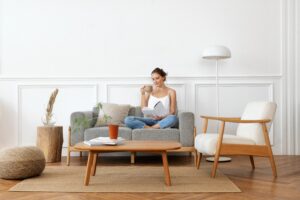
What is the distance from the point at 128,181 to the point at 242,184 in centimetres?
101

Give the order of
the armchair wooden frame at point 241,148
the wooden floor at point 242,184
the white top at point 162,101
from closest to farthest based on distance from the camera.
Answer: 1. the wooden floor at point 242,184
2. the armchair wooden frame at point 241,148
3. the white top at point 162,101

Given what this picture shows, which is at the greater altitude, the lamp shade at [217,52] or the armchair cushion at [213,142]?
the lamp shade at [217,52]

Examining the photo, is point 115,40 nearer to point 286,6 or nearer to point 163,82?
point 163,82

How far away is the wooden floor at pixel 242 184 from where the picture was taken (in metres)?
2.85

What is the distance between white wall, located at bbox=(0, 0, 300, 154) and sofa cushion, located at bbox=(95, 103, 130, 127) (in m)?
0.41

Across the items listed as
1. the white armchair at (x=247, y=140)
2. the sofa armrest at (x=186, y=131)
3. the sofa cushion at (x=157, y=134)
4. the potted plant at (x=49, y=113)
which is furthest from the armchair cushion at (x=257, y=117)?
the potted plant at (x=49, y=113)

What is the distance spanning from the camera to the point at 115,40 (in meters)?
5.52

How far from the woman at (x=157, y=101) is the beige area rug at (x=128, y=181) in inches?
27.9

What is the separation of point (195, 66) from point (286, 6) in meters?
1.57

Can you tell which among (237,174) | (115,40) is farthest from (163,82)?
(237,174)

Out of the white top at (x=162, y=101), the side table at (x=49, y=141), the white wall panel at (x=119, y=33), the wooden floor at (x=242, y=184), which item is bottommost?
the wooden floor at (x=242, y=184)

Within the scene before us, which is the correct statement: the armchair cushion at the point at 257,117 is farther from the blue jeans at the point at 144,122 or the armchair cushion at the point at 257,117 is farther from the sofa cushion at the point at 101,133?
the sofa cushion at the point at 101,133

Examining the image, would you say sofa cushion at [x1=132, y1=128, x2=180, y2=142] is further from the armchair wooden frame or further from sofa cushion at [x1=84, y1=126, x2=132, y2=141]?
the armchair wooden frame

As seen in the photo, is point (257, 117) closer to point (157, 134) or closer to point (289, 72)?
point (157, 134)
